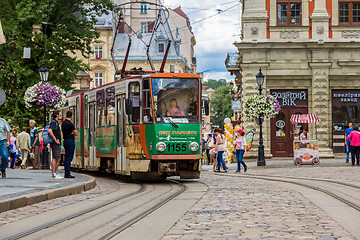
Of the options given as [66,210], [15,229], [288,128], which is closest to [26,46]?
[288,128]

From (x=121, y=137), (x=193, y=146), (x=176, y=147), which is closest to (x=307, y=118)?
(x=121, y=137)

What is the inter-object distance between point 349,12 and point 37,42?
53.1 ft

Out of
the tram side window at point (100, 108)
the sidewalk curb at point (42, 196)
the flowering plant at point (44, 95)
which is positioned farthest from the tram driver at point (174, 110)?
the flowering plant at point (44, 95)

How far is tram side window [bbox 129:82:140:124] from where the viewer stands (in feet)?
61.1

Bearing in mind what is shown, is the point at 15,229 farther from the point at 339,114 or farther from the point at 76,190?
the point at 339,114

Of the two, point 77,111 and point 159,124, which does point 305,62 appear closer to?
point 77,111

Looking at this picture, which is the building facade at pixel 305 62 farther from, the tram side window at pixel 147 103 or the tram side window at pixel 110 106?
the tram side window at pixel 147 103

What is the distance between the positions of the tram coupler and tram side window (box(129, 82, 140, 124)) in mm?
1393

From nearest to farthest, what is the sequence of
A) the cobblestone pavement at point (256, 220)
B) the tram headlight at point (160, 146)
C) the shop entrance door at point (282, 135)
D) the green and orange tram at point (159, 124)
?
the cobblestone pavement at point (256, 220) < the tram headlight at point (160, 146) < the green and orange tram at point (159, 124) < the shop entrance door at point (282, 135)

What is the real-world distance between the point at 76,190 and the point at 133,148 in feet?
13.1

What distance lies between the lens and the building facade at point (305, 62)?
3475 cm

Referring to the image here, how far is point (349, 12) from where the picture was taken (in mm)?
35469

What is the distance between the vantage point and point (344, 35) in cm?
3509

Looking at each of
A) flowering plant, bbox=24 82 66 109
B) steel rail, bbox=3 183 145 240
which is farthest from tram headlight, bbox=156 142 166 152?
flowering plant, bbox=24 82 66 109
